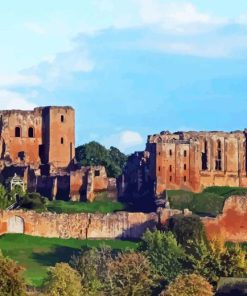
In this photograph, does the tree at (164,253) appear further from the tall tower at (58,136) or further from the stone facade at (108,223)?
the tall tower at (58,136)

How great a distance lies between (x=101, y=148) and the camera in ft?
461

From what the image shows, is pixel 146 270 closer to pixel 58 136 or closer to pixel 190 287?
pixel 190 287

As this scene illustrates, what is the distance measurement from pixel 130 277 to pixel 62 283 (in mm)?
5659

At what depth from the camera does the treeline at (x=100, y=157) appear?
134 metres

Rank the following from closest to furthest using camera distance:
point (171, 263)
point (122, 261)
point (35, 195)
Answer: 1. point (122, 261)
2. point (171, 263)
3. point (35, 195)

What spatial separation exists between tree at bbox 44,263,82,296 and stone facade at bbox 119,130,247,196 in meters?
34.3

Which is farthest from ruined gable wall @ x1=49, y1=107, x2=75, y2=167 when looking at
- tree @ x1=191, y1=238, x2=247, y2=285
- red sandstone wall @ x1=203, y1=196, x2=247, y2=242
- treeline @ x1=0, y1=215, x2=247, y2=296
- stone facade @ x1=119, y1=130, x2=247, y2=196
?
tree @ x1=191, y1=238, x2=247, y2=285

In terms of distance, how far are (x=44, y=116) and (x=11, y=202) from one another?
1472cm

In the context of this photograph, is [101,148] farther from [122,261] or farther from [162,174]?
[122,261]

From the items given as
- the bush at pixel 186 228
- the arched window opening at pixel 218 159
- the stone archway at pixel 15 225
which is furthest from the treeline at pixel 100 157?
the bush at pixel 186 228

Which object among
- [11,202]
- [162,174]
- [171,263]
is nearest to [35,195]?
[11,202]

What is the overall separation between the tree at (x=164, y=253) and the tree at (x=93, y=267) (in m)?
2.59

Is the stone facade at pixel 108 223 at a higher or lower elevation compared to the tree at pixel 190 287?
higher

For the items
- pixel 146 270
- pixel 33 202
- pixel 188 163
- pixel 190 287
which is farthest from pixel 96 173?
pixel 190 287
